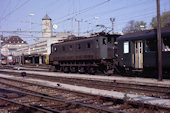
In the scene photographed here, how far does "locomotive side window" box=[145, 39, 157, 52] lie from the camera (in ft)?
52.6

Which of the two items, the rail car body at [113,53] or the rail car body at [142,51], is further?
the rail car body at [113,53]

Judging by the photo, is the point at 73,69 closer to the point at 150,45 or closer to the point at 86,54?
the point at 86,54

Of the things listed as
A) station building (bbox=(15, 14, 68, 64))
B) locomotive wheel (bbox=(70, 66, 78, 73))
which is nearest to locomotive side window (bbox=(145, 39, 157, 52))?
locomotive wheel (bbox=(70, 66, 78, 73))

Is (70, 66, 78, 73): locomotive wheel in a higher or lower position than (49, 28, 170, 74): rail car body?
lower

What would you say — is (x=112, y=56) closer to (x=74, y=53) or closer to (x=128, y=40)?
(x=128, y=40)

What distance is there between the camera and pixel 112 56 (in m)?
20.6

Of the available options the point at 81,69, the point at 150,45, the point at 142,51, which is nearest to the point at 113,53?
the point at 142,51

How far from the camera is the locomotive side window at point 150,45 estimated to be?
16031 millimetres

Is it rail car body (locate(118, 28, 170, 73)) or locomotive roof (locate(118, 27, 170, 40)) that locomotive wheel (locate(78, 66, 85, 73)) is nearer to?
rail car body (locate(118, 28, 170, 73))

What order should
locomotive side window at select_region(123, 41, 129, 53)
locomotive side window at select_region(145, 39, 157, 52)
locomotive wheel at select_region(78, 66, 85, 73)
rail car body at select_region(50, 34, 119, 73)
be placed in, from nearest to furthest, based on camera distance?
1. locomotive side window at select_region(145, 39, 157, 52)
2. locomotive side window at select_region(123, 41, 129, 53)
3. rail car body at select_region(50, 34, 119, 73)
4. locomotive wheel at select_region(78, 66, 85, 73)

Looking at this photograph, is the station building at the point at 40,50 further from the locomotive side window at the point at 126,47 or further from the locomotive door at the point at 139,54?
the locomotive door at the point at 139,54

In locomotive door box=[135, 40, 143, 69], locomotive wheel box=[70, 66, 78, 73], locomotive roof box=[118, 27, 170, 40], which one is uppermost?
locomotive roof box=[118, 27, 170, 40]

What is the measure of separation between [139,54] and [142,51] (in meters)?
0.38

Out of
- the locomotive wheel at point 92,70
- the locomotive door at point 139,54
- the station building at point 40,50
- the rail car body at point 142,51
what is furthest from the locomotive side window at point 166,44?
the station building at point 40,50
